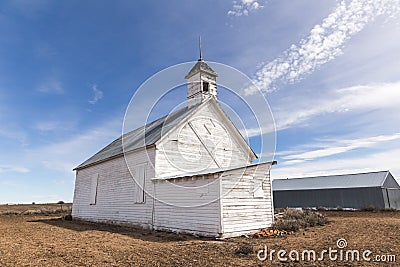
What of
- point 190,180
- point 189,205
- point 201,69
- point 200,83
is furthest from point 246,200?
point 201,69

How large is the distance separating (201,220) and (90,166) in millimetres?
12239

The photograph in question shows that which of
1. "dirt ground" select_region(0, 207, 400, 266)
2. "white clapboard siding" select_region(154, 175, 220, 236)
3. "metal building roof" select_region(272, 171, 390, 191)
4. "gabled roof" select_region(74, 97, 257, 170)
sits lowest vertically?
"dirt ground" select_region(0, 207, 400, 266)

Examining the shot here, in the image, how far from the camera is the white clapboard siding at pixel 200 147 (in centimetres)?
1313

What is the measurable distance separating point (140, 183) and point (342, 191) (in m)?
24.2

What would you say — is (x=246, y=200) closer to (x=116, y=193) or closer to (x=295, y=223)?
(x=295, y=223)

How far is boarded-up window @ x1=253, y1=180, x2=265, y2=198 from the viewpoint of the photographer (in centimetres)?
1101

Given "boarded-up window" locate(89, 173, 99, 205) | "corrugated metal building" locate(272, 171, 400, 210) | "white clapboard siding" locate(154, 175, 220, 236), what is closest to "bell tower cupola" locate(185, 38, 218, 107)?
"white clapboard siding" locate(154, 175, 220, 236)

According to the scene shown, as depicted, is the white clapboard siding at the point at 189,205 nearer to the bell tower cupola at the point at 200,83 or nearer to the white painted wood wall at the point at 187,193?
the white painted wood wall at the point at 187,193

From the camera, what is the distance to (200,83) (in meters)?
16.7

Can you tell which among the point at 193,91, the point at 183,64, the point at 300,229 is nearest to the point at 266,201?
the point at 300,229

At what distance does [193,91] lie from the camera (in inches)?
669

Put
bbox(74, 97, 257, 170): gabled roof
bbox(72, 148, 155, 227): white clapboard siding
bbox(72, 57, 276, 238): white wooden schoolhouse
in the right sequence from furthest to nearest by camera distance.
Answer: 1. bbox(74, 97, 257, 170): gabled roof
2. bbox(72, 148, 155, 227): white clapboard siding
3. bbox(72, 57, 276, 238): white wooden schoolhouse

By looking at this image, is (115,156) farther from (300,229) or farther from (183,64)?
(300,229)

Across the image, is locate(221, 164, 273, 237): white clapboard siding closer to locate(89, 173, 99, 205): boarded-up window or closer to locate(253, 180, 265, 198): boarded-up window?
locate(253, 180, 265, 198): boarded-up window
